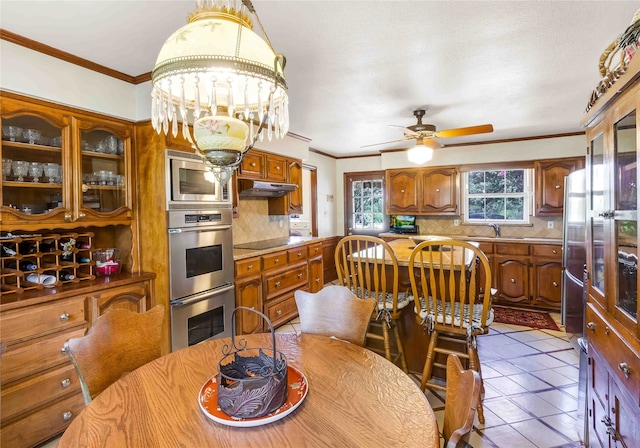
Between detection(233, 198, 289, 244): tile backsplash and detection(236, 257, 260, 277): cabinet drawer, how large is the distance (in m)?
0.73

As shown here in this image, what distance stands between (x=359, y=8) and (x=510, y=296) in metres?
4.38

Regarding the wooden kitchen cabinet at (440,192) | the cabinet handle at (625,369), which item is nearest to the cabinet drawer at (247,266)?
the cabinet handle at (625,369)

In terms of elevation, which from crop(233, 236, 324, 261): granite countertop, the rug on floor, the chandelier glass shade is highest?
the chandelier glass shade

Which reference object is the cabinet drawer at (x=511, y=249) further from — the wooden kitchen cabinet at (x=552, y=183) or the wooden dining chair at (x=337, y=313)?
the wooden dining chair at (x=337, y=313)

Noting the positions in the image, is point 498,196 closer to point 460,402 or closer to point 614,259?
point 614,259

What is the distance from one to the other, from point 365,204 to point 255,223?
261 cm

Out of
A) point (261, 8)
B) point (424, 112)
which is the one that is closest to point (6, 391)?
point (261, 8)

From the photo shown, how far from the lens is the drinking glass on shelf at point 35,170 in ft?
7.07

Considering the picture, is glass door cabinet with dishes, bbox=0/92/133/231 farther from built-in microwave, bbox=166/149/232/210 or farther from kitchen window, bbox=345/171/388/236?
kitchen window, bbox=345/171/388/236

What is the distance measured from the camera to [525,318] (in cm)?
423

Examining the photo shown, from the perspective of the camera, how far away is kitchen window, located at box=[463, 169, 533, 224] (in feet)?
16.8

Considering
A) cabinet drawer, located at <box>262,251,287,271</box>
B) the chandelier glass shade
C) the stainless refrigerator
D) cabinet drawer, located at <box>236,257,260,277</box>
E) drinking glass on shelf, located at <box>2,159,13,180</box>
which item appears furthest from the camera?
cabinet drawer, located at <box>262,251,287,271</box>

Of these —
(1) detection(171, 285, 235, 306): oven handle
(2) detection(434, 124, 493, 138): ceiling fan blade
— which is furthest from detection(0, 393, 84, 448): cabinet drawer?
(2) detection(434, 124, 493, 138): ceiling fan blade

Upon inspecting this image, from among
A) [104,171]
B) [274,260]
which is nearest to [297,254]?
[274,260]
